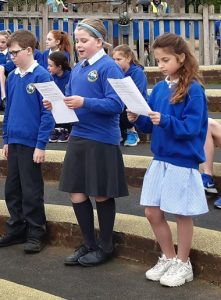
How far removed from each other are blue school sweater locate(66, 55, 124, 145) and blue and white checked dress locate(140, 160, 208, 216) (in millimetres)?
504

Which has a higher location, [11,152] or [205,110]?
[205,110]

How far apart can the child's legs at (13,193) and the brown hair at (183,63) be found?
4.95ft

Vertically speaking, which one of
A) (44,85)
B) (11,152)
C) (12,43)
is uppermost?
(12,43)

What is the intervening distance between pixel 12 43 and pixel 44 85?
0.73 m

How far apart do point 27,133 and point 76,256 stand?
0.98m

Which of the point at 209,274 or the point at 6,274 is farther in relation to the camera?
the point at 6,274

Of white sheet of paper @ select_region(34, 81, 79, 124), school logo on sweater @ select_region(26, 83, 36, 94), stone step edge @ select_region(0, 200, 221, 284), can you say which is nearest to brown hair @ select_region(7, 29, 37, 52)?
school logo on sweater @ select_region(26, 83, 36, 94)

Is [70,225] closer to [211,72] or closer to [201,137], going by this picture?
[201,137]

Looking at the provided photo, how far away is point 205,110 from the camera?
3623mm

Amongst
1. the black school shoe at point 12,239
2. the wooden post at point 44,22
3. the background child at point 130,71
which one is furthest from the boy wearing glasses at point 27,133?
the wooden post at point 44,22

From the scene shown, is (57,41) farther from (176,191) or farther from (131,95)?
(176,191)

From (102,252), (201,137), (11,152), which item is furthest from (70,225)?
(201,137)

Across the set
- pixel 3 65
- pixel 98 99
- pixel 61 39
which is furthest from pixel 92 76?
pixel 3 65

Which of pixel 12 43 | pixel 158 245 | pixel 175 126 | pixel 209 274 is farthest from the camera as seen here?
pixel 12 43
